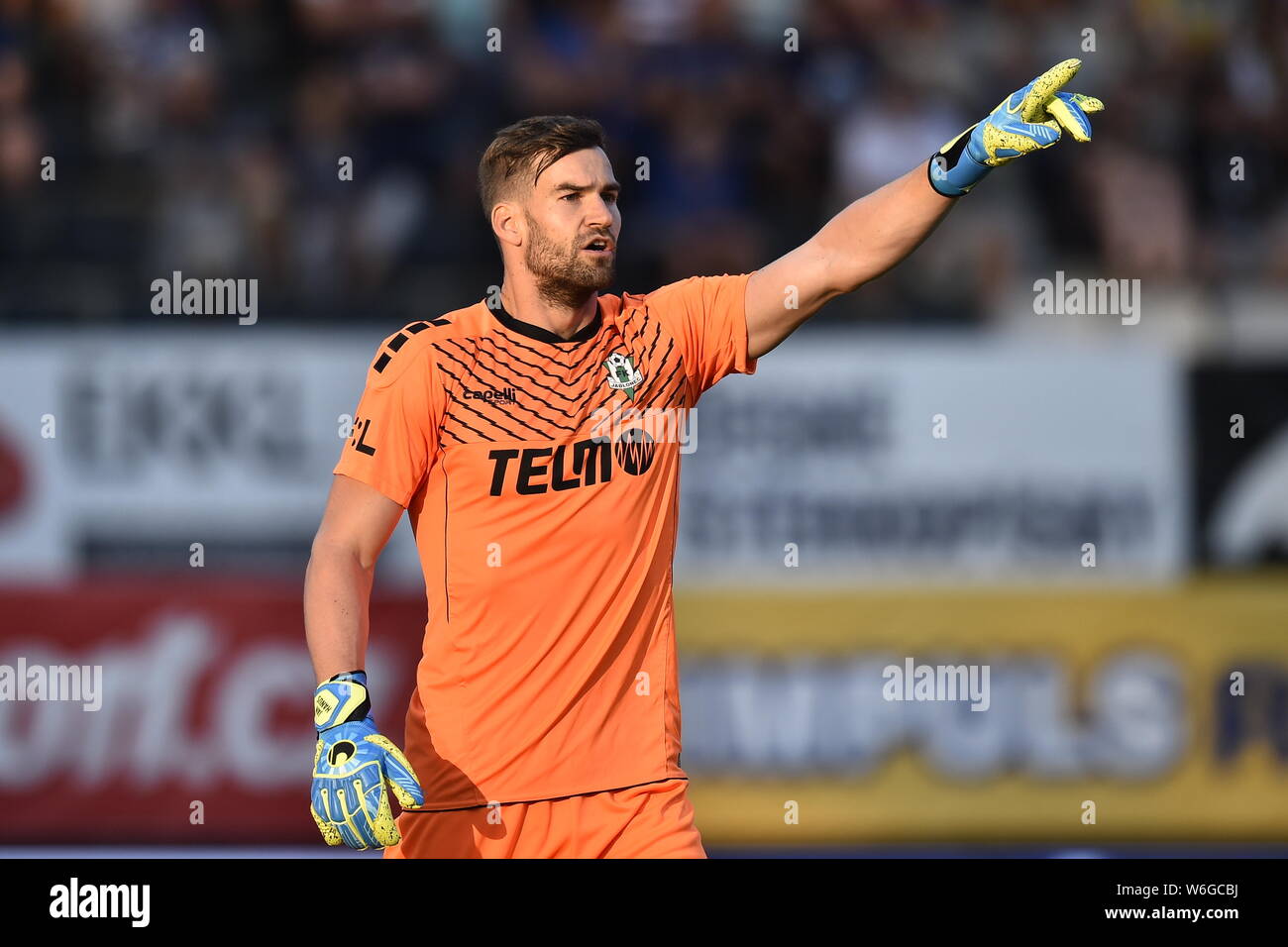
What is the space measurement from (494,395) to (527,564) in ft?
1.55

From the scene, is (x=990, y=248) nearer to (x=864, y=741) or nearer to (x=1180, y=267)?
(x=1180, y=267)

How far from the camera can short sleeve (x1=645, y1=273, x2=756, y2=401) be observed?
16.9 ft

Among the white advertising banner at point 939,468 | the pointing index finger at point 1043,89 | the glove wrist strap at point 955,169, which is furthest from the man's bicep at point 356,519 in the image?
the white advertising banner at point 939,468

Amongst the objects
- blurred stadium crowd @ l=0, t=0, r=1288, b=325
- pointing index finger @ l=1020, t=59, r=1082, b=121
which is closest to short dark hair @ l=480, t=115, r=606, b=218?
pointing index finger @ l=1020, t=59, r=1082, b=121

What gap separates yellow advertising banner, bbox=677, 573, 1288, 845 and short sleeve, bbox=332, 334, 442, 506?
4.29 meters

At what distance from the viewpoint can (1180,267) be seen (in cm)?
1005

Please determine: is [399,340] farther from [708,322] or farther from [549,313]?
[708,322]

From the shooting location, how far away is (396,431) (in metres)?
4.80

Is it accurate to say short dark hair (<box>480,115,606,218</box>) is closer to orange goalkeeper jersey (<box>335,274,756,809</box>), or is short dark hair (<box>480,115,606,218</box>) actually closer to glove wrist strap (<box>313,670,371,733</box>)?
orange goalkeeper jersey (<box>335,274,756,809</box>)

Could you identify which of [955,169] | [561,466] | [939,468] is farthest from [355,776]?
[939,468]
